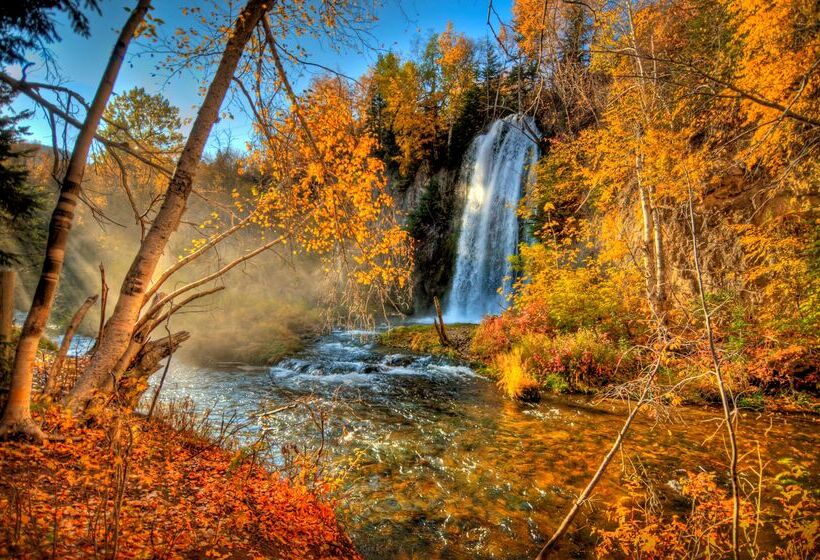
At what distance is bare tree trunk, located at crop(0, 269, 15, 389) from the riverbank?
17.4 feet

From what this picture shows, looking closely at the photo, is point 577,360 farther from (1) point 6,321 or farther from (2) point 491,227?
(2) point 491,227

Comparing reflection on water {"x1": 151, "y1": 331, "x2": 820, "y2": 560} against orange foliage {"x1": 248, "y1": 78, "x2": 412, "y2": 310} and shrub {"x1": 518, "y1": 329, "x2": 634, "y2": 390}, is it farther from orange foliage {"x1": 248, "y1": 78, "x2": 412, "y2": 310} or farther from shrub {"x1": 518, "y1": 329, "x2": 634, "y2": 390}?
orange foliage {"x1": 248, "y1": 78, "x2": 412, "y2": 310}

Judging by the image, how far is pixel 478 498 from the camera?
4.46 meters

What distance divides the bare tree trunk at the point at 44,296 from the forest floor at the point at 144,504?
22cm

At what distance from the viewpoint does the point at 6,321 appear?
12.1ft

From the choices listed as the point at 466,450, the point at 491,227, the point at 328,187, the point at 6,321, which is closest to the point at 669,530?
the point at 466,450

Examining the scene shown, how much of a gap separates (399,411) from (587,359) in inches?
200

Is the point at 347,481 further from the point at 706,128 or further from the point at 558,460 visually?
the point at 706,128

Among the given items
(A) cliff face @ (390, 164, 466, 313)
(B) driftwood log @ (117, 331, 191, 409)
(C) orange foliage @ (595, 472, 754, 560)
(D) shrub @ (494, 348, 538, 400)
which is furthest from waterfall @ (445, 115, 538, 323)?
(B) driftwood log @ (117, 331, 191, 409)

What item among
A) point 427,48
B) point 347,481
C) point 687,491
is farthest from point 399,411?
point 427,48

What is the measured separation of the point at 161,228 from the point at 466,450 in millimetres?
5283

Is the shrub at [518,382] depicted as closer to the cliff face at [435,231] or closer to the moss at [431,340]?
the moss at [431,340]

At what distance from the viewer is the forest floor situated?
213 cm

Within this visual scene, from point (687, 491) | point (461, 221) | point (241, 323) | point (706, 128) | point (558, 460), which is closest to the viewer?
point (687, 491)
